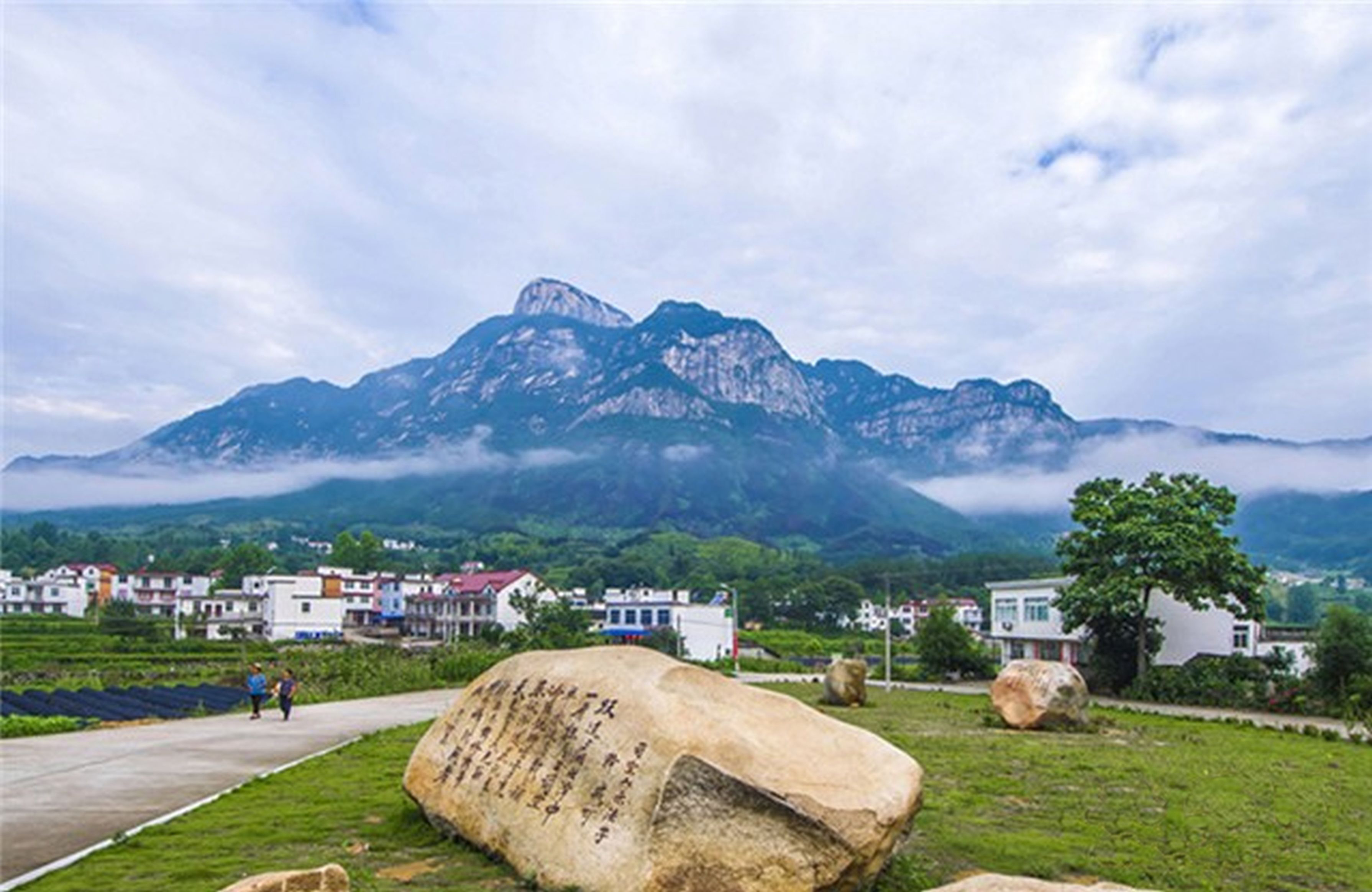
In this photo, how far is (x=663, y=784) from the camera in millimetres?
7148

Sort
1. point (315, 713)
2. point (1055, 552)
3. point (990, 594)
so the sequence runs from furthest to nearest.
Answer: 1. point (990, 594)
2. point (1055, 552)
3. point (315, 713)

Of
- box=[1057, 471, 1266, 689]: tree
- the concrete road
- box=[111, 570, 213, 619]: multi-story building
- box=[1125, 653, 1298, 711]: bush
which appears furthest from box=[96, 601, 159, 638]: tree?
box=[1125, 653, 1298, 711]: bush

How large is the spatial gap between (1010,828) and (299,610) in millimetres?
64478

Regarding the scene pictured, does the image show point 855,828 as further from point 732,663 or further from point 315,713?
point 732,663

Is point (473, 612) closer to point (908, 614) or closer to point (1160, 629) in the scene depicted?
point (908, 614)

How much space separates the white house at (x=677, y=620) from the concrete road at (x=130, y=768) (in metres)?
33.7

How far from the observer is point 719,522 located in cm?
18212

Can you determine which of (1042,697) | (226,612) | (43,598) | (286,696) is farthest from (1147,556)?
(43,598)

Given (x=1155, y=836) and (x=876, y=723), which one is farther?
(x=876, y=723)

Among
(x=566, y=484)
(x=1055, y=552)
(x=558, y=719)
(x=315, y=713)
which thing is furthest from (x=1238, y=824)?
(x=566, y=484)

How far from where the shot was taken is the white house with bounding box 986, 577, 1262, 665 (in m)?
36.2

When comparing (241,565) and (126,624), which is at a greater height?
(241,565)

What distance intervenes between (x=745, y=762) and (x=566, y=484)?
187 metres

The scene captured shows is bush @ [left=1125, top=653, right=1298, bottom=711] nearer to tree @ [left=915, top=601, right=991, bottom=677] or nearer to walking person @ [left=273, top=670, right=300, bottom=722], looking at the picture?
tree @ [left=915, top=601, right=991, bottom=677]
